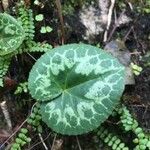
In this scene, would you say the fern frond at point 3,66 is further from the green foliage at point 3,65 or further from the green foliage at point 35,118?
the green foliage at point 35,118

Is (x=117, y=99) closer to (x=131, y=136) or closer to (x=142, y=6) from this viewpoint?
(x=131, y=136)

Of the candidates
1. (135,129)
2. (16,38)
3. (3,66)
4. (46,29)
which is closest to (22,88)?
(3,66)

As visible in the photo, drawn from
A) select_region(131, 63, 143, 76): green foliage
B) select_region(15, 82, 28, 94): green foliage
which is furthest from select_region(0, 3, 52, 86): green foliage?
select_region(131, 63, 143, 76): green foliage

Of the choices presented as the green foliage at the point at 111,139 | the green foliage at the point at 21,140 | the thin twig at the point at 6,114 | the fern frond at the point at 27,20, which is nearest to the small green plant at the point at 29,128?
the green foliage at the point at 21,140

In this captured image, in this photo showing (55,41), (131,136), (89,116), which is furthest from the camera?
(55,41)

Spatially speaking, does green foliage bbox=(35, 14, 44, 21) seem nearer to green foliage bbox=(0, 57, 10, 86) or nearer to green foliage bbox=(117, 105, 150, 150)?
green foliage bbox=(0, 57, 10, 86)

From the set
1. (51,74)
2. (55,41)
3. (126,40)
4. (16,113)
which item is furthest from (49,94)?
(126,40)

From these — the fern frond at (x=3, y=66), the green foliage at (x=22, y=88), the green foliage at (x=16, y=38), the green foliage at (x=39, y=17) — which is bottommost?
the green foliage at (x=22, y=88)
